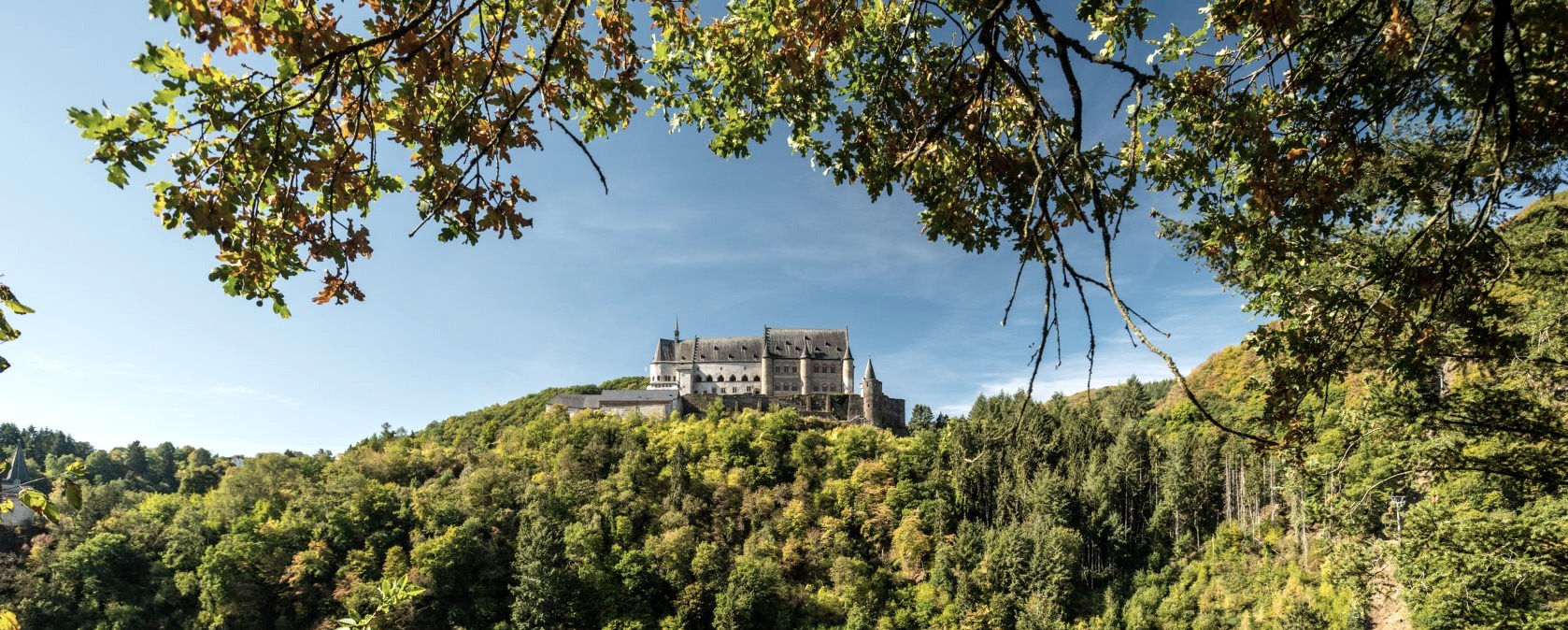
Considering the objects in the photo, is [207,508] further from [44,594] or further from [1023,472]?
[1023,472]

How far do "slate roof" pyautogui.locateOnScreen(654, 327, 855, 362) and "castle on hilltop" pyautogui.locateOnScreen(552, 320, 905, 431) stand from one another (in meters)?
0.08

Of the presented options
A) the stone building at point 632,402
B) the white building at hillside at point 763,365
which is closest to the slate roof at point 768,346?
the white building at hillside at point 763,365

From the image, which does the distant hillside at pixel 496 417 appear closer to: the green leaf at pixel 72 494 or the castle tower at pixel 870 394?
the castle tower at pixel 870 394

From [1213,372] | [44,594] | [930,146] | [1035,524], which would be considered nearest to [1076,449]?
[1035,524]

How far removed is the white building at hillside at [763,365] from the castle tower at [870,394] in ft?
10.4

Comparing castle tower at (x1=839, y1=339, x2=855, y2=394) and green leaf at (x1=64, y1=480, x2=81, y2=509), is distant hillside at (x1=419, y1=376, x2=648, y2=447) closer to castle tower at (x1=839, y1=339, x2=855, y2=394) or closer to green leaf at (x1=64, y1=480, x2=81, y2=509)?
castle tower at (x1=839, y1=339, x2=855, y2=394)

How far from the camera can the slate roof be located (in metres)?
51.9

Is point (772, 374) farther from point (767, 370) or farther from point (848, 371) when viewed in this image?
point (848, 371)

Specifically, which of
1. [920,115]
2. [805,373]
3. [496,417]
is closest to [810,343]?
[805,373]

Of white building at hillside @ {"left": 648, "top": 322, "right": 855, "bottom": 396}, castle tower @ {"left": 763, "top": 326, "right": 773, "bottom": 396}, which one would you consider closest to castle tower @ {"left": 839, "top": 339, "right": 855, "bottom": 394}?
white building at hillside @ {"left": 648, "top": 322, "right": 855, "bottom": 396}

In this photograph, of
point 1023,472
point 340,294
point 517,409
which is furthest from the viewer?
point 517,409

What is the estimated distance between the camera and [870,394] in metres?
46.8

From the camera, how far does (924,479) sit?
38656mm

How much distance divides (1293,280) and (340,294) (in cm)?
647
